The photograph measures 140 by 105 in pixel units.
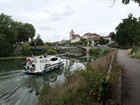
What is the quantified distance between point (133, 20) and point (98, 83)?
3186 inches

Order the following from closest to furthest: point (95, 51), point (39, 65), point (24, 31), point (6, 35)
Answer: point (39, 65) < point (95, 51) < point (6, 35) < point (24, 31)

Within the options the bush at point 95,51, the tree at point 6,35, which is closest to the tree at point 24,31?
the tree at point 6,35

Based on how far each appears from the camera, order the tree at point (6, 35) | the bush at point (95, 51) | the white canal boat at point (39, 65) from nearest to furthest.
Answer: the white canal boat at point (39, 65), the bush at point (95, 51), the tree at point (6, 35)

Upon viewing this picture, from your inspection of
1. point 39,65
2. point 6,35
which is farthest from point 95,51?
point 39,65

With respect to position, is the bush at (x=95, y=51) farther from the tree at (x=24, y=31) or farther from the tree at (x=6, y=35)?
the tree at (x=24, y=31)

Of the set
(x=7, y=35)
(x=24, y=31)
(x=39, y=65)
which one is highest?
(x=24, y=31)

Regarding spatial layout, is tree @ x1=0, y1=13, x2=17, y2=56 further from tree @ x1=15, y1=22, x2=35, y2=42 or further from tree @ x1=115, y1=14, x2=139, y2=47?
tree @ x1=115, y1=14, x2=139, y2=47

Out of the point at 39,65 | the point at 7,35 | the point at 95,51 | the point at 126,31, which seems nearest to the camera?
the point at 39,65

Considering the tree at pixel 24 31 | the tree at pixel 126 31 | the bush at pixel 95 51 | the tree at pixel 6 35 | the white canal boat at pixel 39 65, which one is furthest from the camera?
the tree at pixel 24 31

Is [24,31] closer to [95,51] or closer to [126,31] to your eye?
[95,51]

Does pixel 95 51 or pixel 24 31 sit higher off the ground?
pixel 24 31

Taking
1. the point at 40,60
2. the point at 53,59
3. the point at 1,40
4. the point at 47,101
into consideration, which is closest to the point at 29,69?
the point at 40,60

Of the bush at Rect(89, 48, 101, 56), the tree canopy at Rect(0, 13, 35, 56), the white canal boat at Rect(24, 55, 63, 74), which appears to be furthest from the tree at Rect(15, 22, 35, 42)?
the white canal boat at Rect(24, 55, 63, 74)

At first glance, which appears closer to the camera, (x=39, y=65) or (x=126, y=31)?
(x=39, y=65)
